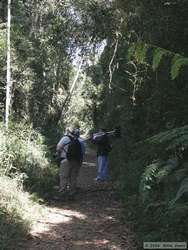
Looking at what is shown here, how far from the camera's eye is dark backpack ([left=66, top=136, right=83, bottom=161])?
11523 millimetres

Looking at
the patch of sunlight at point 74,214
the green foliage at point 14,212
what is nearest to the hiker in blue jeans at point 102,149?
the green foliage at point 14,212

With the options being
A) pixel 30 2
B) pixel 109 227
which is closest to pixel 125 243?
pixel 109 227

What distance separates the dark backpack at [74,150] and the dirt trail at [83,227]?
1.10 m

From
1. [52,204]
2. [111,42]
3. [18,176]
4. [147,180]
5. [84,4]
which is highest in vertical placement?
[84,4]

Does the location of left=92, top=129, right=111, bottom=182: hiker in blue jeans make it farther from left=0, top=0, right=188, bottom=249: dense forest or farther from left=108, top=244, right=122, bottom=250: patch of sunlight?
left=108, top=244, right=122, bottom=250: patch of sunlight

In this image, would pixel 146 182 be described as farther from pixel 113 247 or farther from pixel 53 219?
pixel 53 219

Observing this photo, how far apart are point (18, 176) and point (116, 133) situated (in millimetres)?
6055

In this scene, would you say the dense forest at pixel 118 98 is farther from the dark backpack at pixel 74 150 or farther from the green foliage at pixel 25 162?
the dark backpack at pixel 74 150

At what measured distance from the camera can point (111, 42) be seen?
57.6 feet

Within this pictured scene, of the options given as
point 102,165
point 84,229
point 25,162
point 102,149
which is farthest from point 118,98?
point 84,229

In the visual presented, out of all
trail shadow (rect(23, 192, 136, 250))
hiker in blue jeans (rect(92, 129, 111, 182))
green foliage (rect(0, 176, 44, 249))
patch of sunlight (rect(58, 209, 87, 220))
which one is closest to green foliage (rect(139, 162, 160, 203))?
trail shadow (rect(23, 192, 136, 250))

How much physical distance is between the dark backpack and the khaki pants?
0.19 meters

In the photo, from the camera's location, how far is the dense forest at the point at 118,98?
22.7ft

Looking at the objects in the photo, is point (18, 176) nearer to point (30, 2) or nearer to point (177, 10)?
point (177, 10)
